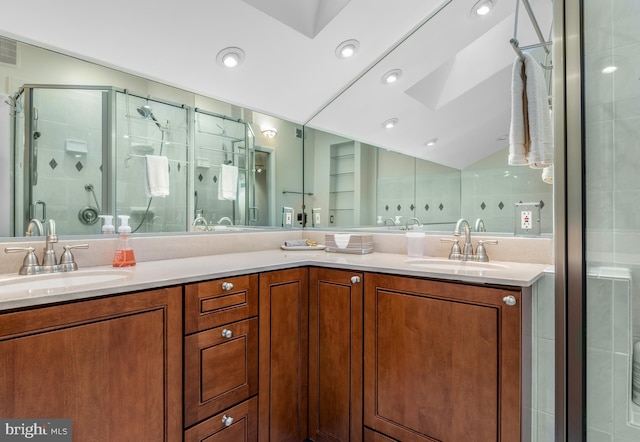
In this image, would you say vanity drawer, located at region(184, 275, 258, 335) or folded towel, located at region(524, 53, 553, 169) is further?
folded towel, located at region(524, 53, 553, 169)

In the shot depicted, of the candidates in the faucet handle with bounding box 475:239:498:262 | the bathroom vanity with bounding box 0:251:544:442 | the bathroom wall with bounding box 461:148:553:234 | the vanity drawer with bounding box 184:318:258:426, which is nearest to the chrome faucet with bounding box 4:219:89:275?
the bathroom vanity with bounding box 0:251:544:442

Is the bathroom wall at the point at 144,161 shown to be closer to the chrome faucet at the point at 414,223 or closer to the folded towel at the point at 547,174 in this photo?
the chrome faucet at the point at 414,223

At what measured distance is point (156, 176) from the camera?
1.96 metres

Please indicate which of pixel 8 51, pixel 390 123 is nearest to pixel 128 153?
pixel 8 51

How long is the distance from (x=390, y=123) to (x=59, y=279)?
2109 mm

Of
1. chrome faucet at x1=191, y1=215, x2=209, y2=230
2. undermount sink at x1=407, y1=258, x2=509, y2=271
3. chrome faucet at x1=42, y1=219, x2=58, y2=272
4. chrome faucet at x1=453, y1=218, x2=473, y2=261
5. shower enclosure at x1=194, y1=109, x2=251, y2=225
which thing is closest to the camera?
chrome faucet at x1=42, y1=219, x2=58, y2=272

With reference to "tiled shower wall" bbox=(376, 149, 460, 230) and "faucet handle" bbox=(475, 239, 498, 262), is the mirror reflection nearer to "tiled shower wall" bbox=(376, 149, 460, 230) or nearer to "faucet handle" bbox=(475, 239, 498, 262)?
"tiled shower wall" bbox=(376, 149, 460, 230)

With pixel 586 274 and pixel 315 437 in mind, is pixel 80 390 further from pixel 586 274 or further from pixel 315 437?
pixel 586 274

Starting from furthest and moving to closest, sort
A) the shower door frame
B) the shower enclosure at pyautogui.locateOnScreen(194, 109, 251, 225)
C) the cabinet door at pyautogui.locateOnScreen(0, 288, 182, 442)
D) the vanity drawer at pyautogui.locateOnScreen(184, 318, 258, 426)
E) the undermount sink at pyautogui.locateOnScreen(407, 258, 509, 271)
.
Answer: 1. the shower enclosure at pyautogui.locateOnScreen(194, 109, 251, 225)
2. the undermount sink at pyautogui.locateOnScreen(407, 258, 509, 271)
3. the vanity drawer at pyautogui.locateOnScreen(184, 318, 258, 426)
4. the shower door frame
5. the cabinet door at pyautogui.locateOnScreen(0, 288, 182, 442)

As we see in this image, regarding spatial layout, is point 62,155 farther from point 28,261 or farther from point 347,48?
point 347,48

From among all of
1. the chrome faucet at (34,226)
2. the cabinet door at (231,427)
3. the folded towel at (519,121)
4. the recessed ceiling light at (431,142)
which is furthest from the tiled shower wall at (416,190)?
the chrome faucet at (34,226)

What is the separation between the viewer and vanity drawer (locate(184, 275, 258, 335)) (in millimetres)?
1207

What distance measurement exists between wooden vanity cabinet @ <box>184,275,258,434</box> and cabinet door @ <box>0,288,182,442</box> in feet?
0.15

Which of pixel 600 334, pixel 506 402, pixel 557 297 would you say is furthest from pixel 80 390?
pixel 600 334
